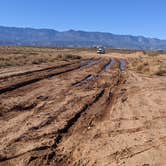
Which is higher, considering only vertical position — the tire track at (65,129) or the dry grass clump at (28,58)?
the tire track at (65,129)

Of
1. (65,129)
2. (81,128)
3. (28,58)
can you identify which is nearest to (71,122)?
(81,128)

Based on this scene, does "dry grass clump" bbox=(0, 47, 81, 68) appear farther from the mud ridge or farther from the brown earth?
the mud ridge

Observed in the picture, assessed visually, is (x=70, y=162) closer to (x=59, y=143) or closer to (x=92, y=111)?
(x=59, y=143)

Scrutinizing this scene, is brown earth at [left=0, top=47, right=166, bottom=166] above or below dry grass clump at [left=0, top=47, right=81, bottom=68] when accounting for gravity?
above

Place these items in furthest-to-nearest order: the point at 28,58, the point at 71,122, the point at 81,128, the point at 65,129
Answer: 1. the point at 28,58
2. the point at 71,122
3. the point at 81,128
4. the point at 65,129

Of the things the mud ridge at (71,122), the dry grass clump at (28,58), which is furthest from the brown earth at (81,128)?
the dry grass clump at (28,58)

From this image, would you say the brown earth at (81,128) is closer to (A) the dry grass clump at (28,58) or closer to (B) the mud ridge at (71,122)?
(B) the mud ridge at (71,122)

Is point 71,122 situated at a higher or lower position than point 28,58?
higher

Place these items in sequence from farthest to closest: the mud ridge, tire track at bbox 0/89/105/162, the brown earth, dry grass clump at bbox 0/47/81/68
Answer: dry grass clump at bbox 0/47/81/68 → the mud ridge → the brown earth → tire track at bbox 0/89/105/162

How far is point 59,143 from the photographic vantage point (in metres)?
10.1

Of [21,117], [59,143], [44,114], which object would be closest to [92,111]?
[44,114]

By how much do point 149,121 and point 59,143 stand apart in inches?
165

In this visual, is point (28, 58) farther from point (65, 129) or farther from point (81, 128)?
point (65, 129)

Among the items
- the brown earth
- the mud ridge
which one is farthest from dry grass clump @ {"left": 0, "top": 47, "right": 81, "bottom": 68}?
the mud ridge
